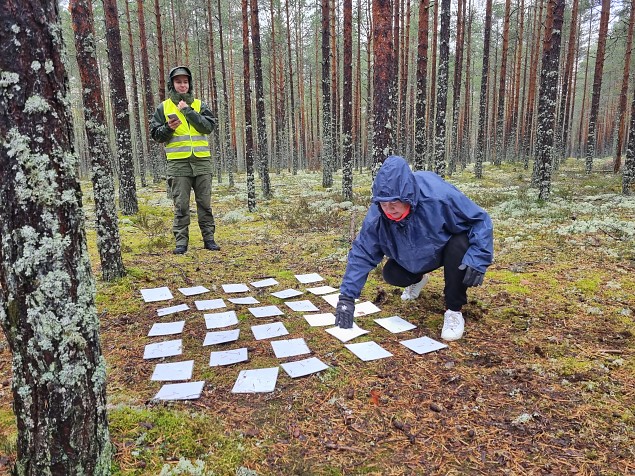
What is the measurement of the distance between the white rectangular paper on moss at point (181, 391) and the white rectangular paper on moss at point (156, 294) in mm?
1883

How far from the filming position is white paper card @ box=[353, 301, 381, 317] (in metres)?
4.17

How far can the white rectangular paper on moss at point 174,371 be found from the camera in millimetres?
2928

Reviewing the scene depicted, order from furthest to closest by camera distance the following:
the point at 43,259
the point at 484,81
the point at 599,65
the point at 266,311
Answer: the point at 484,81, the point at 599,65, the point at 266,311, the point at 43,259

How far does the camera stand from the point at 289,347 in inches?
133

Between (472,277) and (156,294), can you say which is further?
(156,294)

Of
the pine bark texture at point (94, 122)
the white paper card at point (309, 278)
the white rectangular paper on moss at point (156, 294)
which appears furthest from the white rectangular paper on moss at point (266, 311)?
the pine bark texture at point (94, 122)

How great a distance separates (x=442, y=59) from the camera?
1236 centimetres

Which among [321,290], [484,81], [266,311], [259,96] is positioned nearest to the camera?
[266,311]

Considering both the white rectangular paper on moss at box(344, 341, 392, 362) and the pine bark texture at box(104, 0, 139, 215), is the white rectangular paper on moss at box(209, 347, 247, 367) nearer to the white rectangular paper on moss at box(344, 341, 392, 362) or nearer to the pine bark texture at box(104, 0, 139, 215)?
the white rectangular paper on moss at box(344, 341, 392, 362)

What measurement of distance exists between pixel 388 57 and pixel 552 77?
6.41m

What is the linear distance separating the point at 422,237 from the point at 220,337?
210 centimetres

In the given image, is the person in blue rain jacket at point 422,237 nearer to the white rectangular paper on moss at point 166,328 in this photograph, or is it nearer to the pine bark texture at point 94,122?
the white rectangular paper on moss at point 166,328

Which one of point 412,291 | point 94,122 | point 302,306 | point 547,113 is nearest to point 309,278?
point 302,306

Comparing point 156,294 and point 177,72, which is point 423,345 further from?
point 177,72
